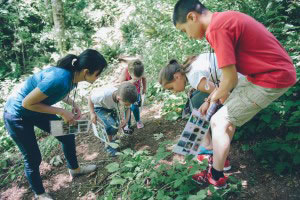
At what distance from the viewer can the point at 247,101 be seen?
6.80ft

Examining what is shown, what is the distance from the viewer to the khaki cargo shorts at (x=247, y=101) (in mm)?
2016

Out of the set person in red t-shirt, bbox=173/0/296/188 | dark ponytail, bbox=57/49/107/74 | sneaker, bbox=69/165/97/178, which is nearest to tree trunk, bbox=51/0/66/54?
sneaker, bbox=69/165/97/178

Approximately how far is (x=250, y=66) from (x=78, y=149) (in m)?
3.20

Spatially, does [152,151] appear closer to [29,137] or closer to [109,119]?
[109,119]

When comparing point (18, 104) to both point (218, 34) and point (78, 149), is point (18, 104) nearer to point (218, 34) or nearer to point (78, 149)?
point (78, 149)

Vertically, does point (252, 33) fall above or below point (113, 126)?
above

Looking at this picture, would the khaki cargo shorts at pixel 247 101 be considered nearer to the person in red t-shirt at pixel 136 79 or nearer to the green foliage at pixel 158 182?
the green foliage at pixel 158 182

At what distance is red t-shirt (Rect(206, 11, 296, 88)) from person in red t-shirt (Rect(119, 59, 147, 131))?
208 cm

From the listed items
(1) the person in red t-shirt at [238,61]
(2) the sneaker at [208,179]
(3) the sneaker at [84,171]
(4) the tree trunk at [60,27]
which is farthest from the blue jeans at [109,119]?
(4) the tree trunk at [60,27]

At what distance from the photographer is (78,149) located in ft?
13.8

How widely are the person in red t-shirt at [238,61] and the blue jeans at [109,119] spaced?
5.92 feet

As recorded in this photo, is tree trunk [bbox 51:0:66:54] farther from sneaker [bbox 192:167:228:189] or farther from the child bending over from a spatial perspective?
sneaker [bbox 192:167:228:189]

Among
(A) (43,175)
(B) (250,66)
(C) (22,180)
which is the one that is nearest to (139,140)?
(A) (43,175)

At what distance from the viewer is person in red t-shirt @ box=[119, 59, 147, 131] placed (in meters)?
3.94
